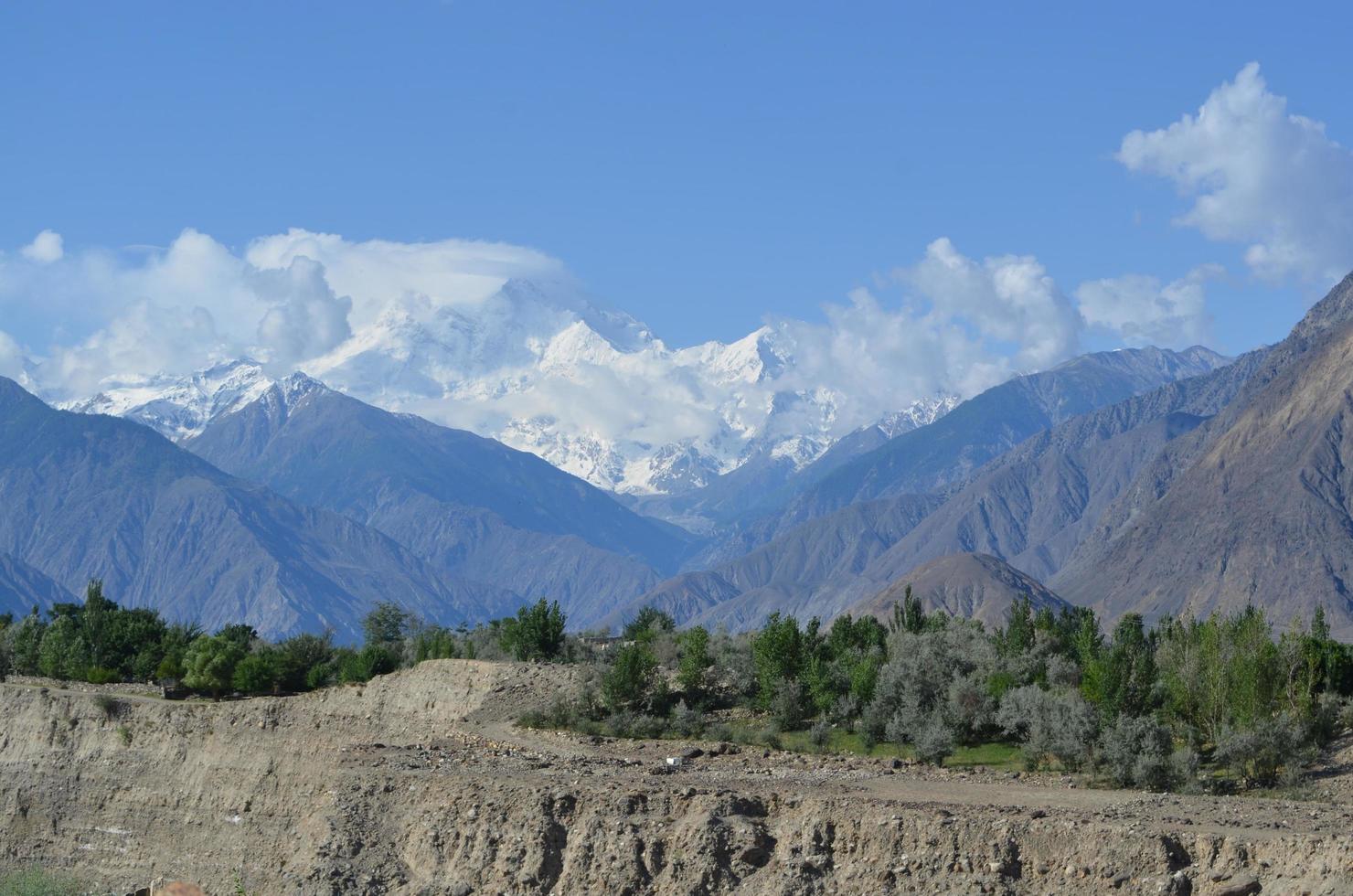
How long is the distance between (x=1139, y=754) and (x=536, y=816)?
1571cm

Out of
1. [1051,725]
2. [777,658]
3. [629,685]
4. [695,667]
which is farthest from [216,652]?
[1051,725]

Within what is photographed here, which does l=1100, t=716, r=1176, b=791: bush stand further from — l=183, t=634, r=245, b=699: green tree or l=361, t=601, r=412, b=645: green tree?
l=361, t=601, r=412, b=645: green tree

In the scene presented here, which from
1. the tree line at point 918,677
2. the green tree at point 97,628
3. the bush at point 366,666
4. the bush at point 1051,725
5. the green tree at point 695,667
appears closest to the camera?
the tree line at point 918,677

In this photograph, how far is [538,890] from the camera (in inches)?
1580

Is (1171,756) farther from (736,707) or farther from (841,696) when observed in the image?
(736,707)

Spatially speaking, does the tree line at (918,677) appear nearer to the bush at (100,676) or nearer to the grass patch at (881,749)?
the bush at (100,676)

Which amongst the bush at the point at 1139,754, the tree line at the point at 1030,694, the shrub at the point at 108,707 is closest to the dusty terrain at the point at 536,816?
the shrub at the point at 108,707

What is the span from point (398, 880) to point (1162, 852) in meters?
18.8

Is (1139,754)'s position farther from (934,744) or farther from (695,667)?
(695,667)

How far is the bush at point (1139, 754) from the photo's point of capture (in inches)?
1688

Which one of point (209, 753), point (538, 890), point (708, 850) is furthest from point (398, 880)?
point (209, 753)

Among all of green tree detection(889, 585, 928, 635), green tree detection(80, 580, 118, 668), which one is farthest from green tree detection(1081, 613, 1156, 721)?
green tree detection(80, 580, 118, 668)

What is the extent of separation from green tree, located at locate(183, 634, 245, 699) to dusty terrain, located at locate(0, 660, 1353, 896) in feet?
24.3

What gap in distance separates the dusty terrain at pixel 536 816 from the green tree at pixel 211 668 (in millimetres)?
7422
